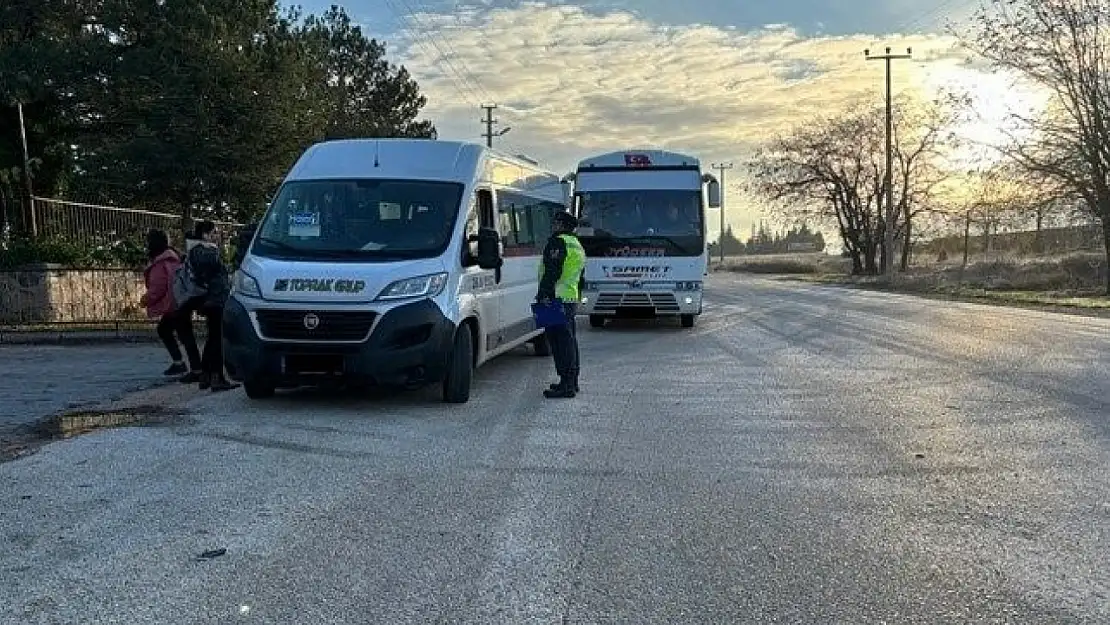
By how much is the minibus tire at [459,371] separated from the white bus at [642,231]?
867 centimetres

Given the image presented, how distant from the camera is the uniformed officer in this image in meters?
9.76

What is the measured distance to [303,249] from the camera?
916cm

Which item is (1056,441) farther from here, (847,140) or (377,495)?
(847,140)

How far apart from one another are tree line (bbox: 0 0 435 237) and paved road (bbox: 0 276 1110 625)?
13.7 meters

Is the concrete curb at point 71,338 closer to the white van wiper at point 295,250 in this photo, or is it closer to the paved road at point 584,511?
the white van wiper at point 295,250

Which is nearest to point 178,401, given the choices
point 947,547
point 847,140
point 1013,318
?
point 947,547

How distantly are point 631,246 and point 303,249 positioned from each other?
31.7 ft

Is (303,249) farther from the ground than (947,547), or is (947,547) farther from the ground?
(303,249)

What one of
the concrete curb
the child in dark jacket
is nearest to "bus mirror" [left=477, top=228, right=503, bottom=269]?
the child in dark jacket

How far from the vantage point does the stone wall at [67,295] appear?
18.0 metres

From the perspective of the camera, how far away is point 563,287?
385 inches

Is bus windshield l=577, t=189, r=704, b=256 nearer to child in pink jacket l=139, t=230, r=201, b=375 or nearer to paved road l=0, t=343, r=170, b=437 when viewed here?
paved road l=0, t=343, r=170, b=437

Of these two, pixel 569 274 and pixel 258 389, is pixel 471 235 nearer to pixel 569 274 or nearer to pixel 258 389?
pixel 569 274

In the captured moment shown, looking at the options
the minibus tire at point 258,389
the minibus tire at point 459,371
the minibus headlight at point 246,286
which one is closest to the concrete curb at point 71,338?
the minibus tire at point 258,389
